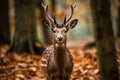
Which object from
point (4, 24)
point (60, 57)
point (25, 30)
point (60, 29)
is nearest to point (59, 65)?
point (60, 57)

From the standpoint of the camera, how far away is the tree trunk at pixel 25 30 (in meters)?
13.5

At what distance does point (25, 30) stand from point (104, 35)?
7.11m

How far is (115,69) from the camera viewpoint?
7078mm

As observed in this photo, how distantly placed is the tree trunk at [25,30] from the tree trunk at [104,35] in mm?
6770

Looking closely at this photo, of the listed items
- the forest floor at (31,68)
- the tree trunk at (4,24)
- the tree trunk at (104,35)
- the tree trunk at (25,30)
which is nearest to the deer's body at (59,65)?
the forest floor at (31,68)

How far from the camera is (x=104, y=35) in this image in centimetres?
664

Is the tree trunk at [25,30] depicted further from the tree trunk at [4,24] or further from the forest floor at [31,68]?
the tree trunk at [4,24]

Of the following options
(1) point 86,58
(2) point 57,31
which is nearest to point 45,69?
(2) point 57,31

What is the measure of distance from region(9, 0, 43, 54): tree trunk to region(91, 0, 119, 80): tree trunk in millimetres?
6770

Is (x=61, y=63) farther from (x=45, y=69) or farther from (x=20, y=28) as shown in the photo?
(x=20, y=28)

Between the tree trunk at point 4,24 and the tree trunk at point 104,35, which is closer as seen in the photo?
the tree trunk at point 104,35

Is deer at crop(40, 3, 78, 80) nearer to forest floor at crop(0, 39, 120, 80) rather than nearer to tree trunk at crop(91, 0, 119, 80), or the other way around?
forest floor at crop(0, 39, 120, 80)

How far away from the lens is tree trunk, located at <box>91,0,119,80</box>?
661 centimetres

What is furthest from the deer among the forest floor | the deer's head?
the forest floor
